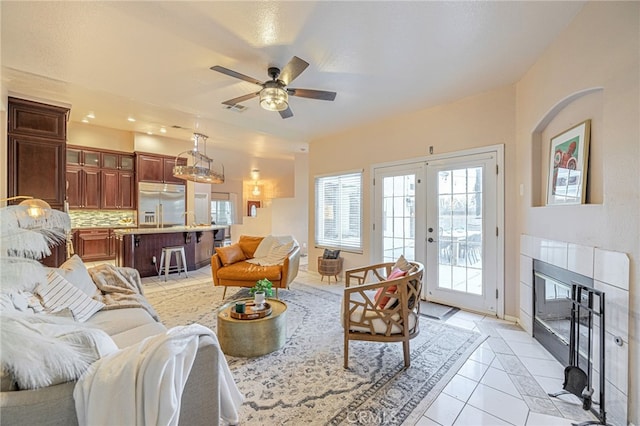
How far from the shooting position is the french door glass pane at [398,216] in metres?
4.18

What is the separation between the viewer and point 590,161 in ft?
6.85

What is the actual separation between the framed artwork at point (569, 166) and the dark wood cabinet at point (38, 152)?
598 centimetres

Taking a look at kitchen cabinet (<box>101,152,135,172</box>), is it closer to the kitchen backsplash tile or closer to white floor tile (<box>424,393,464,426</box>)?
the kitchen backsplash tile

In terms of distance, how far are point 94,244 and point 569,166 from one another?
27.5 ft

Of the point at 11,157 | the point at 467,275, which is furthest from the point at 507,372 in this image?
the point at 11,157

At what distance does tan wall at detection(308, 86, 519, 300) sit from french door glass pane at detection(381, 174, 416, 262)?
31 cm

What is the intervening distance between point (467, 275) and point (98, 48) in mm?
4789

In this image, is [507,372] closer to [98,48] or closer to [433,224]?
[433,224]

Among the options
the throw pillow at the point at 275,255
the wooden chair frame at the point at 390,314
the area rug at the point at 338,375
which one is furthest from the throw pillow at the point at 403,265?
the throw pillow at the point at 275,255

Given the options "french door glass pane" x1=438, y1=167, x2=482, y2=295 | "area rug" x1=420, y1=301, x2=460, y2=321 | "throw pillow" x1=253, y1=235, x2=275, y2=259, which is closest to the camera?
"area rug" x1=420, y1=301, x2=460, y2=321

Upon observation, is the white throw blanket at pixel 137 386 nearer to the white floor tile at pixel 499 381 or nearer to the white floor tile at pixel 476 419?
the white floor tile at pixel 476 419

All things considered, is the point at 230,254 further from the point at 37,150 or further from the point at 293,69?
the point at 37,150

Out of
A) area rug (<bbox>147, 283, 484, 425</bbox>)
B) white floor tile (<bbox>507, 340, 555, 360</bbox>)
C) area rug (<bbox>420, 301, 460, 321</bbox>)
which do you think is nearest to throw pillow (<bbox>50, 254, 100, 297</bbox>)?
area rug (<bbox>147, 283, 484, 425</bbox>)

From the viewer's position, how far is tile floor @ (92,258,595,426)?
1728 mm
